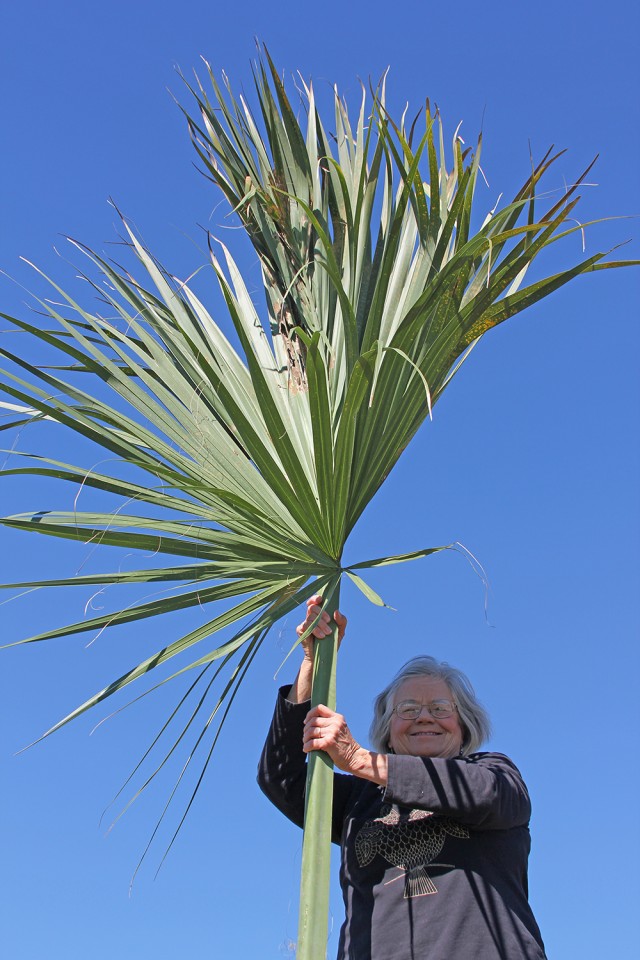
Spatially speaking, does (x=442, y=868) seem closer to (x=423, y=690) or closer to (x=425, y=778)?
(x=425, y=778)

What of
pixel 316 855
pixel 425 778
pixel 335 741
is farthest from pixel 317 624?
pixel 316 855

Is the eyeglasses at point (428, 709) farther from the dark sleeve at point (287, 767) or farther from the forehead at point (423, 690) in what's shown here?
the dark sleeve at point (287, 767)

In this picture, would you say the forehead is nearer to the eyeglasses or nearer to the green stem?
the eyeglasses

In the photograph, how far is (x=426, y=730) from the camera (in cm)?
289

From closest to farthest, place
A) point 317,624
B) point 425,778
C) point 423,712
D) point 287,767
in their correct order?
point 425,778 < point 317,624 < point 287,767 < point 423,712

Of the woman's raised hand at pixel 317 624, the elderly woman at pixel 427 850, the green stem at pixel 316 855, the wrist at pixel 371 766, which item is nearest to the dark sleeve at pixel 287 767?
Result: the elderly woman at pixel 427 850

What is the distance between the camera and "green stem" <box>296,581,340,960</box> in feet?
7.11

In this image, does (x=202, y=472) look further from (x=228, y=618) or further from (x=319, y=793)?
(x=319, y=793)

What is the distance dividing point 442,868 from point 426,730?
1.82ft

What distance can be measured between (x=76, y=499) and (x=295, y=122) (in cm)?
156

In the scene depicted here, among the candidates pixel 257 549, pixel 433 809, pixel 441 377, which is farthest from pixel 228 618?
pixel 441 377

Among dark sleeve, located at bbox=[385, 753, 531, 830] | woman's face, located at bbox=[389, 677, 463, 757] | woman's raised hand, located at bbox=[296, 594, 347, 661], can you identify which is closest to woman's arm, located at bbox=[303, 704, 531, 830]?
dark sleeve, located at bbox=[385, 753, 531, 830]

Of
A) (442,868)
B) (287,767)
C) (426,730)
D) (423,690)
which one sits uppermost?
(423,690)

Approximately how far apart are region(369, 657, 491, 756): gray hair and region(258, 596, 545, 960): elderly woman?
0.22m
